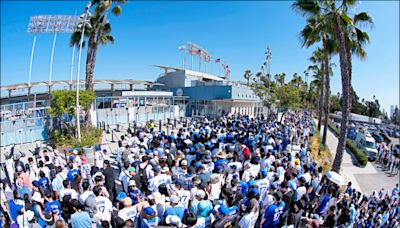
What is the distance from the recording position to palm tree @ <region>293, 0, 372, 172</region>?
Result: 12.3 m

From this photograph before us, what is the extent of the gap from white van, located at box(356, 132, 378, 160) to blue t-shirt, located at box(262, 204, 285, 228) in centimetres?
2528

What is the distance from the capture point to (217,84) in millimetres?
29641

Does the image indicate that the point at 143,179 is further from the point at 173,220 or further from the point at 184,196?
the point at 173,220

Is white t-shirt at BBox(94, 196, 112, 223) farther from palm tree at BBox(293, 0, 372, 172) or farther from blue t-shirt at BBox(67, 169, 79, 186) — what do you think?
palm tree at BBox(293, 0, 372, 172)

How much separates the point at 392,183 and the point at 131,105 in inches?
889

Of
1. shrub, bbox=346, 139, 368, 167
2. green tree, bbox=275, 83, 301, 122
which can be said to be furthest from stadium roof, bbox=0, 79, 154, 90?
shrub, bbox=346, 139, 368, 167

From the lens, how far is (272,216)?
5.23m

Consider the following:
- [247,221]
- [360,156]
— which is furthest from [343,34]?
[360,156]

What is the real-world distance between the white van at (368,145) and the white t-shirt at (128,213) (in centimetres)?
2748

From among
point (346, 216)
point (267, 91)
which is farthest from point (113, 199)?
point (267, 91)

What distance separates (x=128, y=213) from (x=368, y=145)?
95.7ft

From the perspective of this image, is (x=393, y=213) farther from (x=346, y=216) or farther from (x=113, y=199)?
(x=113, y=199)

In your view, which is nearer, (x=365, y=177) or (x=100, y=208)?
(x=100, y=208)

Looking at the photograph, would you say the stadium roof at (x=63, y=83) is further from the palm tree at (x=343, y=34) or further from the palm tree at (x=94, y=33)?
the palm tree at (x=343, y=34)
